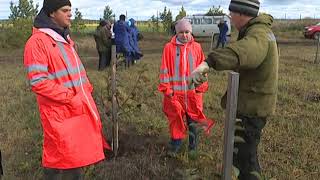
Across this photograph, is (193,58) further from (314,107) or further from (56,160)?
(314,107)

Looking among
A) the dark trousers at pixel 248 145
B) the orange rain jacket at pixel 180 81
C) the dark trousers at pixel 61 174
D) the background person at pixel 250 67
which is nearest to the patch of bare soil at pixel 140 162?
the orange rain jacket at pixel 180 81

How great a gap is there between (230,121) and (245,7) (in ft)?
2.95

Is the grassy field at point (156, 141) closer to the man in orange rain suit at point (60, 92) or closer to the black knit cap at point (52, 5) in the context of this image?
the man in orange rain suit at point (60, 92)

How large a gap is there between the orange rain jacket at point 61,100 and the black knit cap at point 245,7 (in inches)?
50.3

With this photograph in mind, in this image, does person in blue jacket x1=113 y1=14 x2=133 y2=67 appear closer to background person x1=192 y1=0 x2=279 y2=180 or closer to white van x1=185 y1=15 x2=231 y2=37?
background person x1=192 y1=0 x2=279 y2=180

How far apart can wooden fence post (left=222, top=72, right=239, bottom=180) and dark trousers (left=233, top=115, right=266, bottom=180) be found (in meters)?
0.74

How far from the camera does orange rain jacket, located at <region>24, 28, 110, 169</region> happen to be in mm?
3164

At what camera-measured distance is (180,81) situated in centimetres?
491

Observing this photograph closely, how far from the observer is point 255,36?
291 centimetres

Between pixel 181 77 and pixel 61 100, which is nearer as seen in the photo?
pixel 61 100

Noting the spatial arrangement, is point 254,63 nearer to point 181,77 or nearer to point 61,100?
point 61,100

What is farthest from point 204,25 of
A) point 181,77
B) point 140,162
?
point 140,162

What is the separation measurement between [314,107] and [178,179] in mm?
4289

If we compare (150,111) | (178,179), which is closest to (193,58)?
(178,179)
